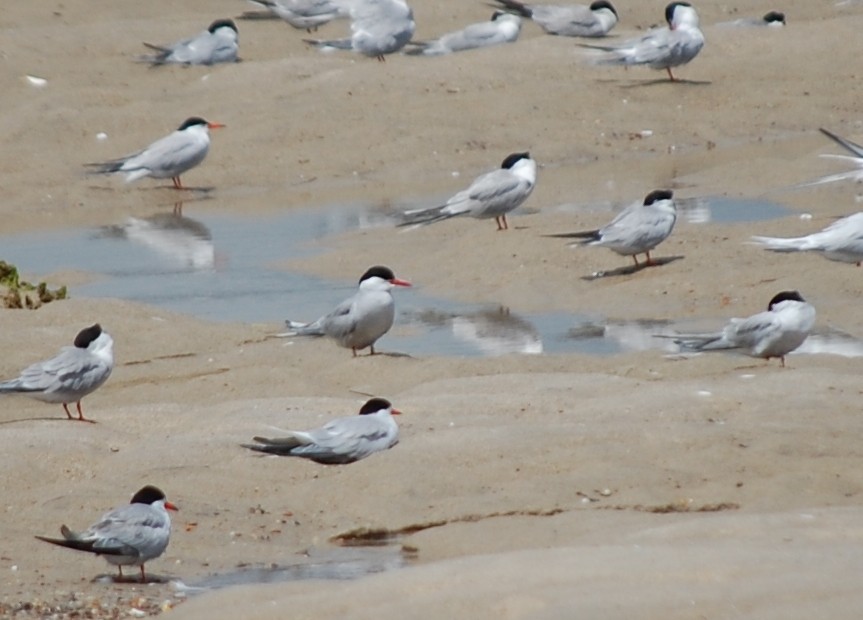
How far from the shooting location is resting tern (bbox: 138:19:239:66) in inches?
729

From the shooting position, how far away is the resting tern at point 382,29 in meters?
18.3

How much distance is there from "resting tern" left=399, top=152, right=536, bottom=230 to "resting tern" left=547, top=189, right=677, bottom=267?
1.13 m

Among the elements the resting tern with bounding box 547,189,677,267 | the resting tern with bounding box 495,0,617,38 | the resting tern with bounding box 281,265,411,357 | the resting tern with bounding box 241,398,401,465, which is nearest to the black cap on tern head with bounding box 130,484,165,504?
the resting tern with bounding box 241,398,401,465

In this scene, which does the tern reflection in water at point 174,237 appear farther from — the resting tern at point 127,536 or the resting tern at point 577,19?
the resting tern at point 577,19

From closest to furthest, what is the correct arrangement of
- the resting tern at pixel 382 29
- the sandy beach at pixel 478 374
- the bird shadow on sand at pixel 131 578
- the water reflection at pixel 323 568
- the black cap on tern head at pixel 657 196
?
the sandy beach at pixel 478 374 < the water reflection at pixel 323 568 < the bird shadow on sand at pixel 131 578 < the black cap on tern head at pixel 657 196 < the resting tern at pixel 382 29

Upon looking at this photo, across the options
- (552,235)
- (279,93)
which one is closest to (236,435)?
(552,235)

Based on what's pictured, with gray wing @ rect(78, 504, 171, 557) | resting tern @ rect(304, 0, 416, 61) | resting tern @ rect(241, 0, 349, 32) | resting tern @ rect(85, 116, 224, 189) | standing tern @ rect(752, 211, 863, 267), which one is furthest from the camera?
resting tern @ rect(241, 0, 349, 32)

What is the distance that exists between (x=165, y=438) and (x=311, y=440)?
0.74 meters

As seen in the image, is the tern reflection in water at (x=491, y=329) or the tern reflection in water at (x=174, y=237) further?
the tern reflection in water at (x=174, y=237)

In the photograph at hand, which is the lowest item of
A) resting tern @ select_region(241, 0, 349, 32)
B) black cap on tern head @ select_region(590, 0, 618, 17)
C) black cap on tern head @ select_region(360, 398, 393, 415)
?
resting tern @ select_region(241, 0, 349, 32)

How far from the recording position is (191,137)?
47.2 feet

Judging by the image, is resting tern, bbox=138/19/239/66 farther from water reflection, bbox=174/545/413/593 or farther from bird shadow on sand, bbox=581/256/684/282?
water reflection, bbox=174/545/413/593

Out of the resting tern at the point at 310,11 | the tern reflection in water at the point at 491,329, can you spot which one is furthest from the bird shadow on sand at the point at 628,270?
the resting tern at the point at 310,11

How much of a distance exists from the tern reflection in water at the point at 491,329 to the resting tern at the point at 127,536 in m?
3.59
